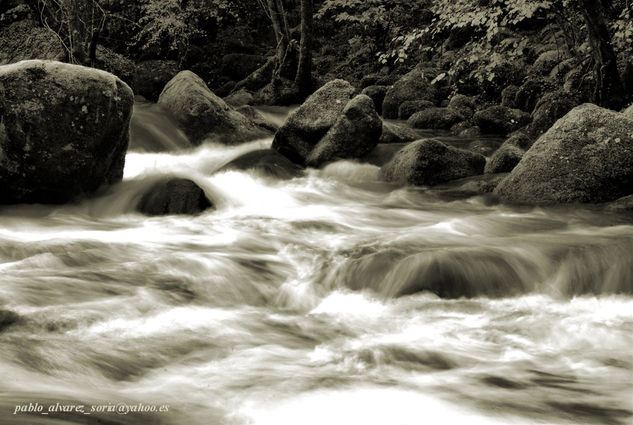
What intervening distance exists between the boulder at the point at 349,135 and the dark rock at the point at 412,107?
4.68m

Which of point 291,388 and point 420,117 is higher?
point 420,117

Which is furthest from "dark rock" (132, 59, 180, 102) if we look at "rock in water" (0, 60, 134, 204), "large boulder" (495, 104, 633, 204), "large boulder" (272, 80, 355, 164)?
"large boulder" (495, 104, 633, 204)

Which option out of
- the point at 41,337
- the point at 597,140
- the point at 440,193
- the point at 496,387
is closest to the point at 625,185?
the point at 597,140

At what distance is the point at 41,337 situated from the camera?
4.14 metres

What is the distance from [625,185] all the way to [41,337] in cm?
661

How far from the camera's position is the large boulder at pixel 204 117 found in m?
12.1

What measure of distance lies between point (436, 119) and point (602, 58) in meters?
4.56

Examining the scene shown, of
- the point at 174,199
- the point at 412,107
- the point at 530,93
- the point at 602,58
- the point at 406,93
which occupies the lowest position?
the point at 174,199

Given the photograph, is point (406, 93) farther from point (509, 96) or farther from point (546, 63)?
point (546, 63)

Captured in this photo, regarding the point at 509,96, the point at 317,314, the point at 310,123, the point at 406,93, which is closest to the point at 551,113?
the point at 509,96

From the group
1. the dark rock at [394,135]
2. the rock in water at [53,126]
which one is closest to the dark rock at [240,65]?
the dark rock at [394,135]

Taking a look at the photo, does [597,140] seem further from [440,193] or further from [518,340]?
[518,340]

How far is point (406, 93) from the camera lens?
1603cm

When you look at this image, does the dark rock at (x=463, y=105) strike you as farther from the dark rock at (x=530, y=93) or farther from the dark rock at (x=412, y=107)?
the dark rock at (x=530, y=93)
